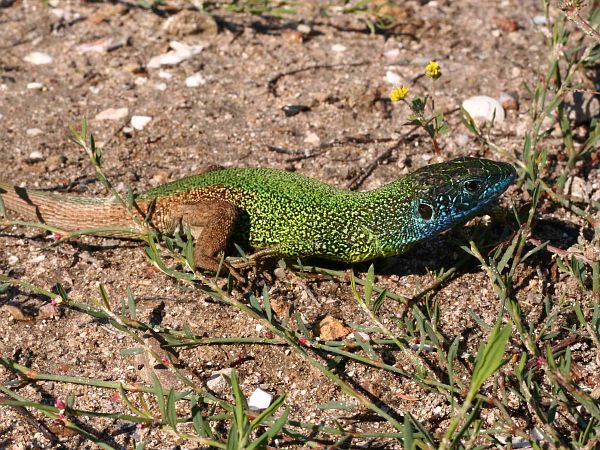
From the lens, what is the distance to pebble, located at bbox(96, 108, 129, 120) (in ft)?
16.0

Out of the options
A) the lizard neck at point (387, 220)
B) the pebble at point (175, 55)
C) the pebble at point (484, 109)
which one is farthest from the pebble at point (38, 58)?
the pebble at point (484, 109)

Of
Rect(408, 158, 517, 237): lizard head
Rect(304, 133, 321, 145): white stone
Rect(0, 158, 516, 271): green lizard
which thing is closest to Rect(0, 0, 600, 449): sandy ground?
Rect(304, 133, 321, 145): white stone

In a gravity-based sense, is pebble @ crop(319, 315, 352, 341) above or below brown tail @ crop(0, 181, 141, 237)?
below

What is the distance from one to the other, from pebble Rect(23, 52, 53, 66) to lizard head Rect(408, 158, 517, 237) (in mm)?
2990

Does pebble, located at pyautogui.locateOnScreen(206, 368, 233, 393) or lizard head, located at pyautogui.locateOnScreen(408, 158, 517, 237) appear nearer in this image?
pebble, located at pyautogui.locateOnScreen(206, 368, 233, 393)

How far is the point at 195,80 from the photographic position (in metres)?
5.20

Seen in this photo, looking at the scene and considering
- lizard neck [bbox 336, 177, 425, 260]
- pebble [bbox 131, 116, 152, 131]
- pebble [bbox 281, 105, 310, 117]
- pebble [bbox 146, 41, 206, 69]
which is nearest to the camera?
lizard neck [bbox 336, 177, 425, 260]

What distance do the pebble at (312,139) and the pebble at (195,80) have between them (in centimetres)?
92

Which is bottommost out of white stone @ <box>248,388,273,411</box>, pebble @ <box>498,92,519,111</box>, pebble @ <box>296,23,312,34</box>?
white stone @ <box>248,388,273,411</box>

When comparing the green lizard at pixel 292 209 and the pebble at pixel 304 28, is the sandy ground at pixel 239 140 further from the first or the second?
the green lizard at pixel 292 209

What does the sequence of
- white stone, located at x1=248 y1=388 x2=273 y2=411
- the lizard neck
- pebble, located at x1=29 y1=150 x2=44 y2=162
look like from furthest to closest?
1. pebble, located at x1=29 y1=150 x2=44 y2=162
2. the lizard neck
3. white stone, located at x1=248 y1=388 x2=273 y2=411

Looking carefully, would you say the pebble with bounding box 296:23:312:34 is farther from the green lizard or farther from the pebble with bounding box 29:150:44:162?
the pebble with bounding box 29:150:44:162

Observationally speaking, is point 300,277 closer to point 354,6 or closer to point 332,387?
point 332,387

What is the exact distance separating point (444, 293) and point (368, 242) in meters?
0.44
